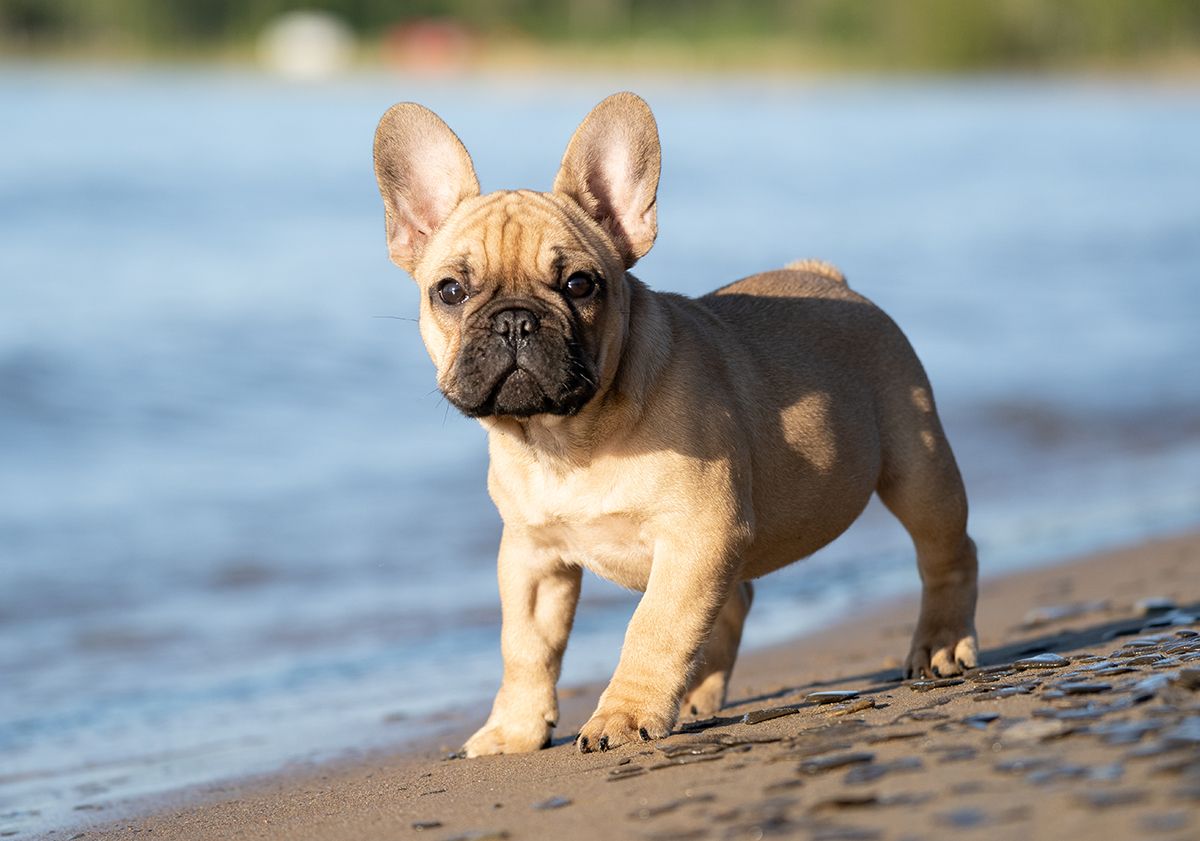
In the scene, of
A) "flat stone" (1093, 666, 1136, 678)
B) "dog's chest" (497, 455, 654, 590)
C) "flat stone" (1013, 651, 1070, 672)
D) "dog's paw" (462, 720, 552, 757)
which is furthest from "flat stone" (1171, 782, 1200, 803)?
"dog's paw" (462, 720, 552, 757)

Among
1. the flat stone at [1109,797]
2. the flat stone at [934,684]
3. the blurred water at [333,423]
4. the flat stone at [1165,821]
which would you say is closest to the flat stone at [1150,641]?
the flat stone at [934,684]

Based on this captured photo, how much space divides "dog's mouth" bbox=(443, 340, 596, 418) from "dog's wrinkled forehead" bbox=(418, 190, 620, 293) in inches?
12.4

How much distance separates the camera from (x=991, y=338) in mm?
17156

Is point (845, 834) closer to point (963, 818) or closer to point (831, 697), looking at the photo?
point (963, 818)

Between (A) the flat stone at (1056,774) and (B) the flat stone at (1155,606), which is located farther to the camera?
(B) the flat stone at (1155,606)

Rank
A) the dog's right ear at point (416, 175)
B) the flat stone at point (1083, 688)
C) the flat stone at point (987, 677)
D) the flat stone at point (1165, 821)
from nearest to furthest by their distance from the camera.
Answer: the flat stone at point (1165, 821), the flat stone at point (1083, 688), the flat stone at point (987, 677), the dog's right ear at point (416, 175)

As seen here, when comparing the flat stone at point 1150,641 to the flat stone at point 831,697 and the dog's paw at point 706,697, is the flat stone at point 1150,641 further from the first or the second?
the dog's paw at point 706,697

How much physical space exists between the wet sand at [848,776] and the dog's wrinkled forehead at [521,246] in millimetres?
1329

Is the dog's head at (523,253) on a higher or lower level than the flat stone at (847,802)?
higher

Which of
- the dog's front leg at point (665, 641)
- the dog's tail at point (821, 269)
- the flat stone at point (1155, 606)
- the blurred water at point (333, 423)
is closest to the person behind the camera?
the dog's front leg at point (665, 641)

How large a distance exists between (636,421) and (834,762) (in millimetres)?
1410

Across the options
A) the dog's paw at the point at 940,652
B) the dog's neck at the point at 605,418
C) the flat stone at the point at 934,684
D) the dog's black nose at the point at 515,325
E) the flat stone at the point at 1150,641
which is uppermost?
the dog's black nose at the point at 515,325

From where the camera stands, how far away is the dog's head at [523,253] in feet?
15.4

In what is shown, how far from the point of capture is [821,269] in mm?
6461
